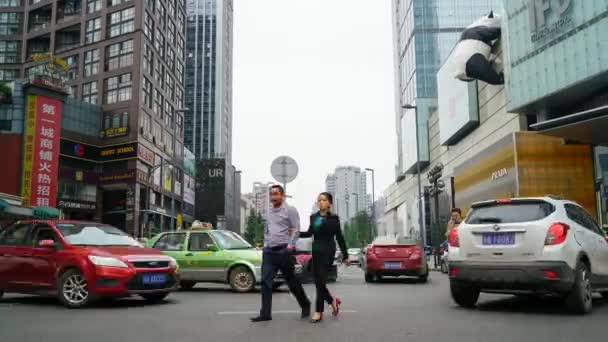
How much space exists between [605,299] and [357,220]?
282ft

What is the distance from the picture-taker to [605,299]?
9.55 meters

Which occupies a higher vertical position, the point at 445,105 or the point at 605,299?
the point at 445,105

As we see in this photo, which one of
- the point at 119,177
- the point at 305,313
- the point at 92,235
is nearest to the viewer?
the point at 305,313

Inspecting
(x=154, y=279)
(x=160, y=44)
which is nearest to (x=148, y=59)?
(x=160, y=44)

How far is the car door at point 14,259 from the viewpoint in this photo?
9188mm

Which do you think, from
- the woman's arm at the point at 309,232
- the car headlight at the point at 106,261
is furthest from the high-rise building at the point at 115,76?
the woman's arm at the point at 309,232

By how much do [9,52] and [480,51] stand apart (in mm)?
62916

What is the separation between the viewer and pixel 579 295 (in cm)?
718

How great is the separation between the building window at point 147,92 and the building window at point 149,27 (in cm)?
595

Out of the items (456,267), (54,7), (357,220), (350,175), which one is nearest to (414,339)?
(456,267)

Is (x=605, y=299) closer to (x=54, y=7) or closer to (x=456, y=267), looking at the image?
(x=456, y=267)

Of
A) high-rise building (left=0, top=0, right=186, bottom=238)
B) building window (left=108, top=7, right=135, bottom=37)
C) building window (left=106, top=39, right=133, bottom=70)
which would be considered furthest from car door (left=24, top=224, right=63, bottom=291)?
building window (left=108, top=7, right=135, bottom=37)

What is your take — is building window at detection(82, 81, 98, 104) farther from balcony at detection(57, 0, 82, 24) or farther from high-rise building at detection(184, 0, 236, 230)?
high-rise building at detection(184, 0, 236, 230)

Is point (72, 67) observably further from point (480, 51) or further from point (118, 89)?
point (480, 51)
